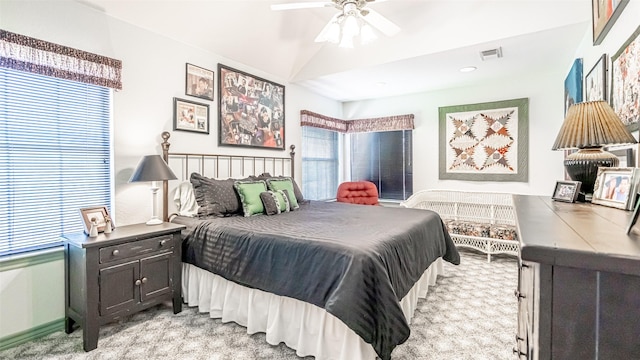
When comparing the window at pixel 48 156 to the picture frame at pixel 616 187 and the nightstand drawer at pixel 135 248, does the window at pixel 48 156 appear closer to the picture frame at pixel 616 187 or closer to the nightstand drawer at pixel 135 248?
the nightstand drawer at pixel 135 248

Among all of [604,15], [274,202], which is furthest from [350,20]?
[274,202]

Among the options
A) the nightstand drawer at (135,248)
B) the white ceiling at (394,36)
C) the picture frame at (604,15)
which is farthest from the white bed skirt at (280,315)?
the white ceiling at (394,36)

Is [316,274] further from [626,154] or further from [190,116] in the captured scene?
[190,116]

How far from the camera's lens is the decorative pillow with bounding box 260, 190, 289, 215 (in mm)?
2955

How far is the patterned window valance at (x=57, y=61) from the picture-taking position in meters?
2.02

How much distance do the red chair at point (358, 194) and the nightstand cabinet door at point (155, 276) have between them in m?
2.70

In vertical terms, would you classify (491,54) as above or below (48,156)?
above

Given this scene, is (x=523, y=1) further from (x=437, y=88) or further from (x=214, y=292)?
(x=214, y=292)

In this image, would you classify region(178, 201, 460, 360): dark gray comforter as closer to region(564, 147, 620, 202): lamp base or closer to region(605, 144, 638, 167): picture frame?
region(564, 147, 620, 202): lamp base

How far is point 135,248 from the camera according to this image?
2.23 meters

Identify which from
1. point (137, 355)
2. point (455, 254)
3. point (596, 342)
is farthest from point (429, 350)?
point (137, 355)

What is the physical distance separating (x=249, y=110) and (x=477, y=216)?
11.6ft

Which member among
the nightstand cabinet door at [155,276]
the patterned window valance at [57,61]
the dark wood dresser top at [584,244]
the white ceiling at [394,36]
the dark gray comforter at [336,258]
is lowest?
the nightstand cabinet door at [155,276]

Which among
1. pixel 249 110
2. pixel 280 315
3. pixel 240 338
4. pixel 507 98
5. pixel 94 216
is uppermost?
pixel 507 98
